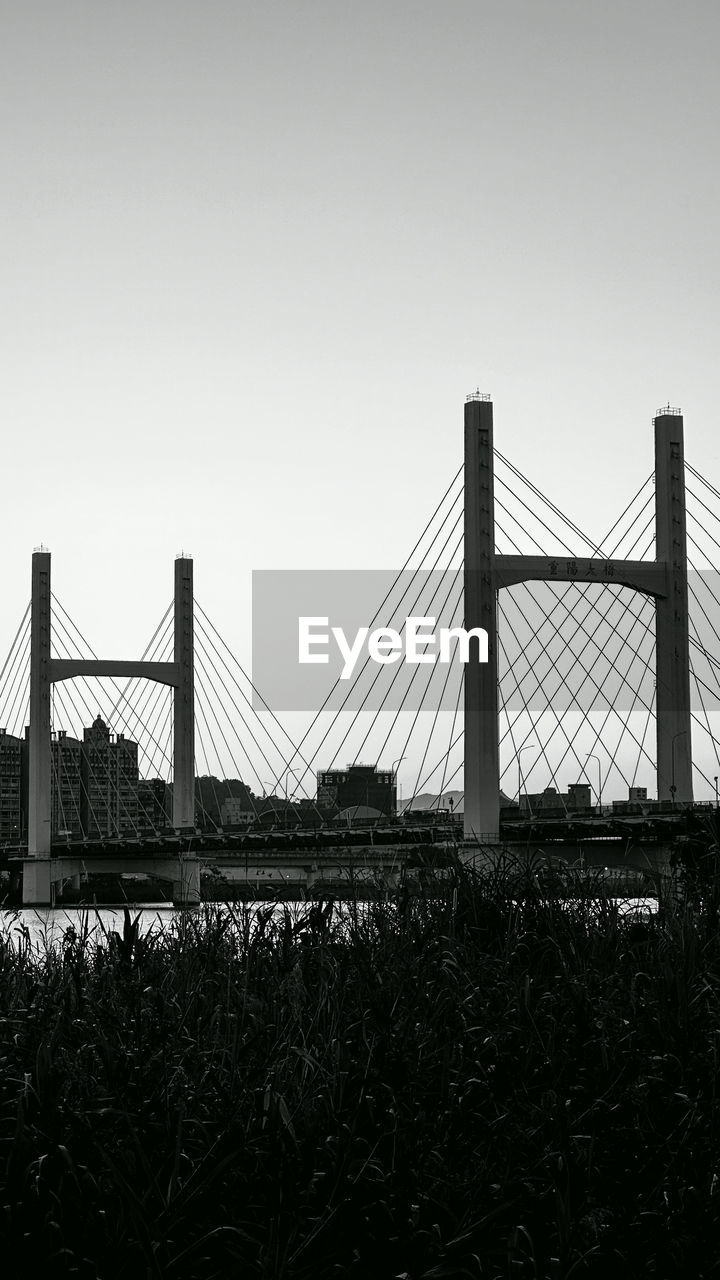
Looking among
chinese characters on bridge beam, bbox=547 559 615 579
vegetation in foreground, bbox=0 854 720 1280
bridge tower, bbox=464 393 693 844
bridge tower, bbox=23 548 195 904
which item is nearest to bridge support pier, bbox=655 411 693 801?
bridge tower, bbox=464 393 693 844

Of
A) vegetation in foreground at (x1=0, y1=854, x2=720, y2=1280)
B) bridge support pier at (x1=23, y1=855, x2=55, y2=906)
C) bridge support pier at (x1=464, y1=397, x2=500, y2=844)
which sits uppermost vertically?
bridge support pier at (x1=464, y1=397, x2=500, y2=844)

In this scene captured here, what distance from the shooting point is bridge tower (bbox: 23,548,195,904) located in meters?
68.9

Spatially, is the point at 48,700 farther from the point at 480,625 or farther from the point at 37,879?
the point at 480,625

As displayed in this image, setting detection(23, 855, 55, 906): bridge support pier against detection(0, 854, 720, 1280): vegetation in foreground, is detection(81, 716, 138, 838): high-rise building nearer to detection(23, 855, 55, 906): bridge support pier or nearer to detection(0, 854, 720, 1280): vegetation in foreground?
detection(23, 855, 55, 906): bridge support pier

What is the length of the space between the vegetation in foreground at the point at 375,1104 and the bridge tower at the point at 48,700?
62303 millimetres

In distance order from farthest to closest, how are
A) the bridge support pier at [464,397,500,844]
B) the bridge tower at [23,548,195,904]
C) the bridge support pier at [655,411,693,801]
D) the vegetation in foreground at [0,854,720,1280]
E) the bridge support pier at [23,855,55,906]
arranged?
1. the bridge tower at [23,548,195,904]
2. the bridge support pier at [23,855,55,906]
3. the bridge support pier at [655,411,693,801]
4. the bridge support pier at [464,397,500,844]
5. the vegetation in foreground at [0,854,720,1280]

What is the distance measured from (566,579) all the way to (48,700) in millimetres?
33156

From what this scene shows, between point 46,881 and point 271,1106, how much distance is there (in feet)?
218

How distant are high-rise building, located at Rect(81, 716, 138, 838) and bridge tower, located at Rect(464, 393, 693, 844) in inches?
1562

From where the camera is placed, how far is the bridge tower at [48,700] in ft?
226

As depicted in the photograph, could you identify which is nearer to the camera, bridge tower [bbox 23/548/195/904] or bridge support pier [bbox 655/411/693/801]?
bridge support pier [bbox 655/411/693/801]

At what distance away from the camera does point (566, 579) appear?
148 ft

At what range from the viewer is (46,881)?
68.8 m

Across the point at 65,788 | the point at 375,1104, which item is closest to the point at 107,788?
the point at 65,788
